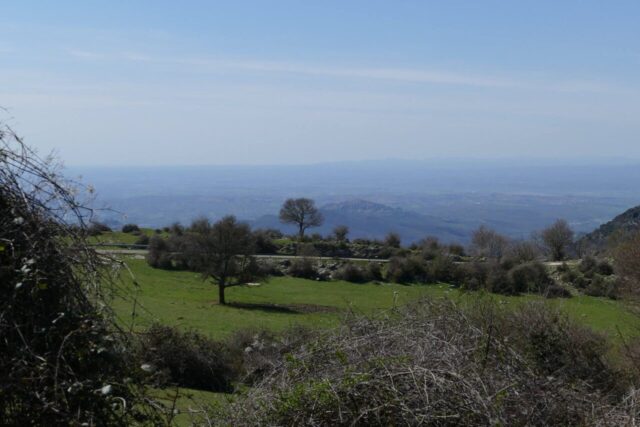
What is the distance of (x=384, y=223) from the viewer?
575ft

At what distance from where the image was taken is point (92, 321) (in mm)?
4367

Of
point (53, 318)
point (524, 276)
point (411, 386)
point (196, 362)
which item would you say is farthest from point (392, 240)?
point (53, 318)

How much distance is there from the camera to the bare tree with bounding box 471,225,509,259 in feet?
182

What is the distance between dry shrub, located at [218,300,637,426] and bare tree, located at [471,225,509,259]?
4837 centimetres

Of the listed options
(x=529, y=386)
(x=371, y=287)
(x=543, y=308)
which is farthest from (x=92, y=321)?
(x=371, y=287)

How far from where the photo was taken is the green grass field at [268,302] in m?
29.4

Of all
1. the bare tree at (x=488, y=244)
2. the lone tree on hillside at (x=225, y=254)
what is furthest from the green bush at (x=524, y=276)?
the lone tree on hillside at (x=225, y=254)

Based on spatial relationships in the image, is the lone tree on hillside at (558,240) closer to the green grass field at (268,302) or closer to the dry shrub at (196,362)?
the green grass field at (268,302)

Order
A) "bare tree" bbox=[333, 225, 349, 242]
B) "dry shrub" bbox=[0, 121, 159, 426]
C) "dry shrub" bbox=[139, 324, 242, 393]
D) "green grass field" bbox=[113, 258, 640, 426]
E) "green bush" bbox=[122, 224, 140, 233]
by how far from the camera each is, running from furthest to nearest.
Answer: "bare tree" bbox=[333, 225, 349, 242] → "green bush" bbox=[122, 224, 140, 233] → "green grass field" bbox=[113, 258, 640, 426] → "dry shrub" bbox=[139, 324, 242, 393] → "dry shrub" bbox=[0, 121, 159, 426]

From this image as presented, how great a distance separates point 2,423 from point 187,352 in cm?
1309

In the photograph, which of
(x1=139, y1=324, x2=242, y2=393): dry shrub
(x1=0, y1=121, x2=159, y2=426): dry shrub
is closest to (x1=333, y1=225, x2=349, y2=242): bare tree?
(x1=139, y1=324, x2=242, y2=393): dry shrub

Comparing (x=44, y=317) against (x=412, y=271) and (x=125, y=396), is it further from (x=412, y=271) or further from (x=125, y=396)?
(x=412, y=271)

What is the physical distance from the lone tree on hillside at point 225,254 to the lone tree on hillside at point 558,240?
1130 inches

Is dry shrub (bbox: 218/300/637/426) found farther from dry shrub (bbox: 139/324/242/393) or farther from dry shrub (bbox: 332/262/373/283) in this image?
dry shrub (bbox: 332/262/373/283)
